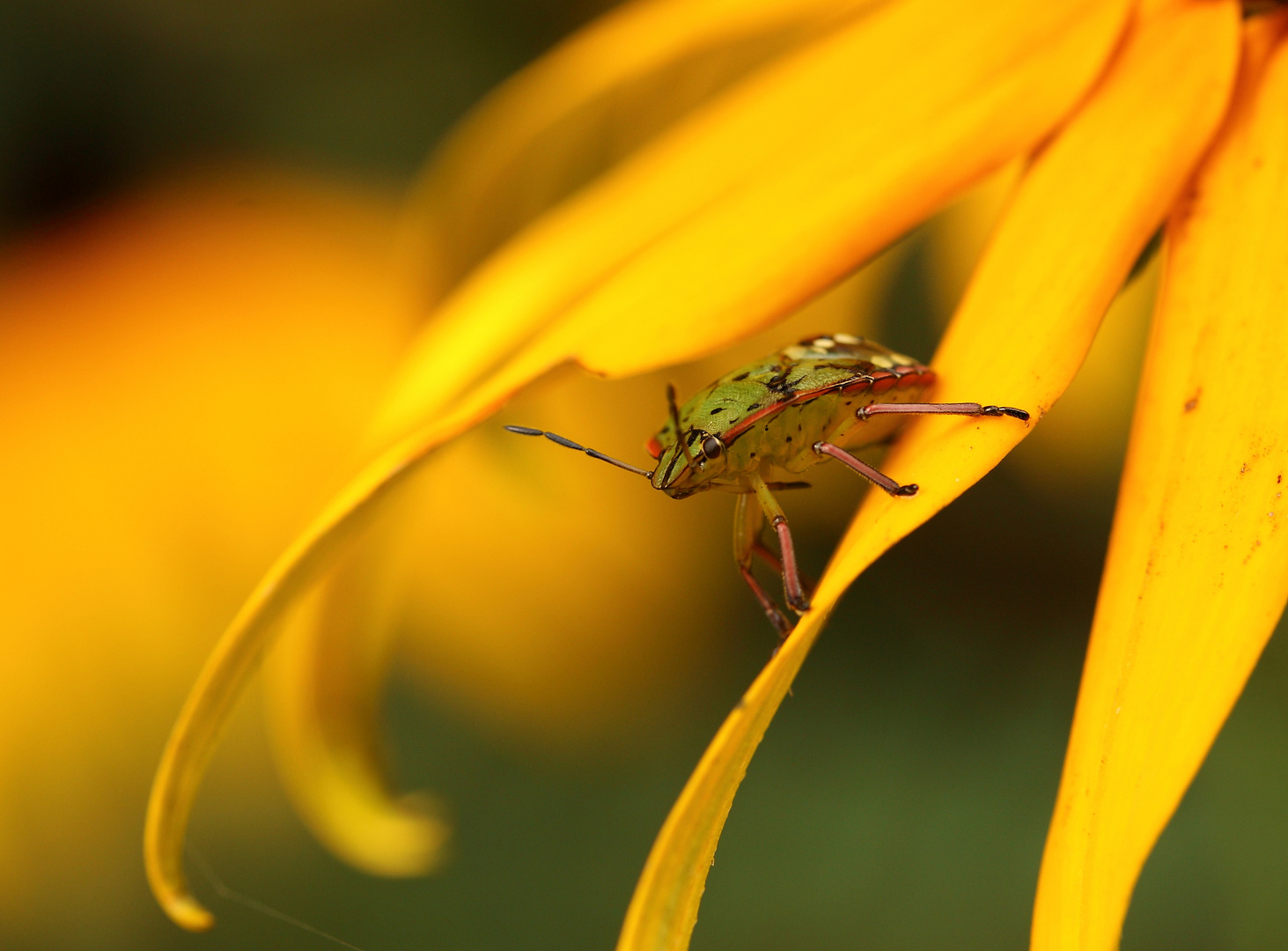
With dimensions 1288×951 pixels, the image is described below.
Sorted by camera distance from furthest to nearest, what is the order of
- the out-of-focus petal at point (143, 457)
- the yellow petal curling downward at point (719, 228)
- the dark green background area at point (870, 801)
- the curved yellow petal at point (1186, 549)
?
the out-of-focus petal at point (143, 457) < the dark green background area at point (870, 801) < the yellow petal curling downward at point (719, 228) < the curved yellow petal at point (1186, 549)

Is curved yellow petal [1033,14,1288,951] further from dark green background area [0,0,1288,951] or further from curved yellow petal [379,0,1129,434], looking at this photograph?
dark green background area [0,0,1288,951]

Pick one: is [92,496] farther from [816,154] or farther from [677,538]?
[816,154]

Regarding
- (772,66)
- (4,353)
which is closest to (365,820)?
(772,66)

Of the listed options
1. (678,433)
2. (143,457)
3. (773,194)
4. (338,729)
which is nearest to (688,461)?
(678,433)

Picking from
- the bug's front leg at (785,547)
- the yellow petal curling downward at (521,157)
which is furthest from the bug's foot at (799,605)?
the yellow petal curling downward at (521,157)

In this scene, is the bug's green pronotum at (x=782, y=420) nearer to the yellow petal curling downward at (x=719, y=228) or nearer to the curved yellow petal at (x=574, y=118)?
the yellow petal curling downward at (x=719, y=228)

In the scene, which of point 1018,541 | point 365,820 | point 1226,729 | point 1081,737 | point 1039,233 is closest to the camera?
point 1081,737
